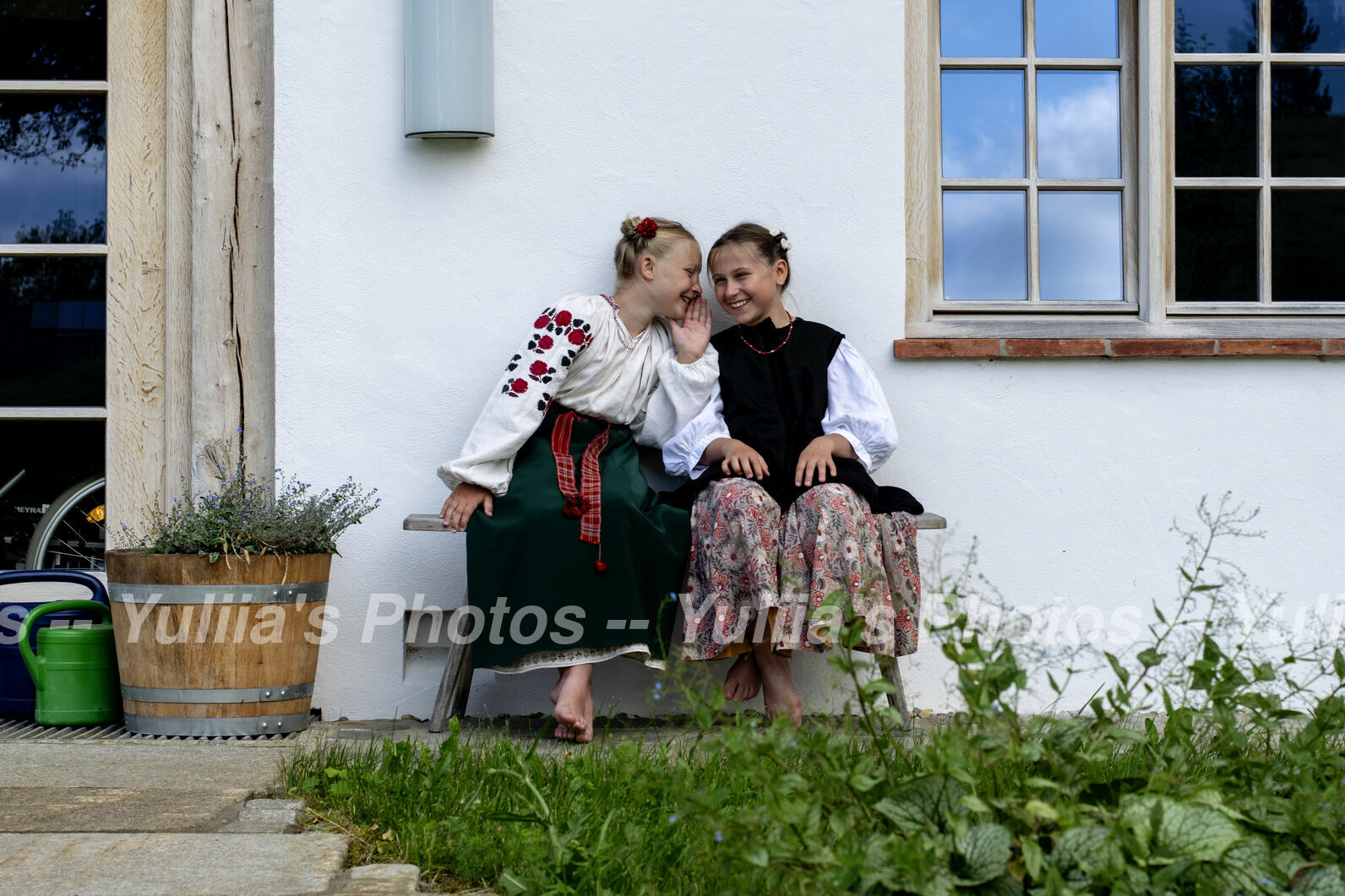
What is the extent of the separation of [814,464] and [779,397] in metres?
0.28

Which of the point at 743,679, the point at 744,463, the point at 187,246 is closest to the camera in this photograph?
the point at 744,463

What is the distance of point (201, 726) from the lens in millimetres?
2877

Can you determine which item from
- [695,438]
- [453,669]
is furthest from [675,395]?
[453,669]

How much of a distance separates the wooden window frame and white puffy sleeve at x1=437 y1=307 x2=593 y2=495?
943 millimetres

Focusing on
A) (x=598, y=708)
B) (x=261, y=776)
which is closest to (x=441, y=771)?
(x=261, y=776)

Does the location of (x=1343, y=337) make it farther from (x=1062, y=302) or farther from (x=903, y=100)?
(x=903, y=100)

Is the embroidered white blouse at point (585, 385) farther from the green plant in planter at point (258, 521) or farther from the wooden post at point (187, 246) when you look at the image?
the wooden post at point (187, 246)

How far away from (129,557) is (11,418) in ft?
3.39

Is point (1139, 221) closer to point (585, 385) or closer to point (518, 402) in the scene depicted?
point (585, 385)

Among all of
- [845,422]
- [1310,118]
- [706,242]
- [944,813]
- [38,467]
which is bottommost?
[944,813]

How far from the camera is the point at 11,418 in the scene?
3.60m

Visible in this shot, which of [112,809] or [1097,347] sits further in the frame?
[1097,347]

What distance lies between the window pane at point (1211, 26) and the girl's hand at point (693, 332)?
5.10 feet

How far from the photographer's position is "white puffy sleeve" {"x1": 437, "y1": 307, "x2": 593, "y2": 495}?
2.98 metres
